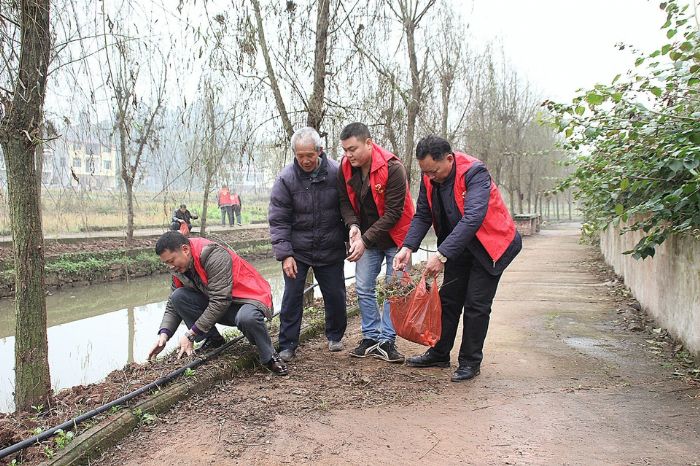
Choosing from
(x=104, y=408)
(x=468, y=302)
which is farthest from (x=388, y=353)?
(x=104, y=408)

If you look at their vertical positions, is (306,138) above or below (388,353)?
above

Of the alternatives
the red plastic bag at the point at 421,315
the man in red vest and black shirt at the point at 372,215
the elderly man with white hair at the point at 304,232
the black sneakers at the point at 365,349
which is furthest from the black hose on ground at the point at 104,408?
the red plastic bag at the point at 421,315

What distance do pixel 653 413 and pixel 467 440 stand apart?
114 cm

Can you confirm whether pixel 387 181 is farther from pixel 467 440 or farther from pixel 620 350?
pixel 620 350

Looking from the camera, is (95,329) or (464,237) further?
(95,329)

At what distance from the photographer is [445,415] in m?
3.31

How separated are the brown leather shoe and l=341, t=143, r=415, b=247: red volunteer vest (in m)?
1.16

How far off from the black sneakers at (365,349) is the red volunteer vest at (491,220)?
1204 millimetres

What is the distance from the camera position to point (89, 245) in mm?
15820

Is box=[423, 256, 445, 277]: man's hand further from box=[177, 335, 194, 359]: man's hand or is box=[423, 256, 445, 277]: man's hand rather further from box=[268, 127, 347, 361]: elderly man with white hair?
box=[177, 335, 194, 359]: man's hand

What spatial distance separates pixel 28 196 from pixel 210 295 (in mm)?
1209

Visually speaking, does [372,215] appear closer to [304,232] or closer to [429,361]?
[304,232]

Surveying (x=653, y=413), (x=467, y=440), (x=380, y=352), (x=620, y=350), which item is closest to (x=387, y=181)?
(x=380, y=352)

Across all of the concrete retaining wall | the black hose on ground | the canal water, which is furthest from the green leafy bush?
the canal water
